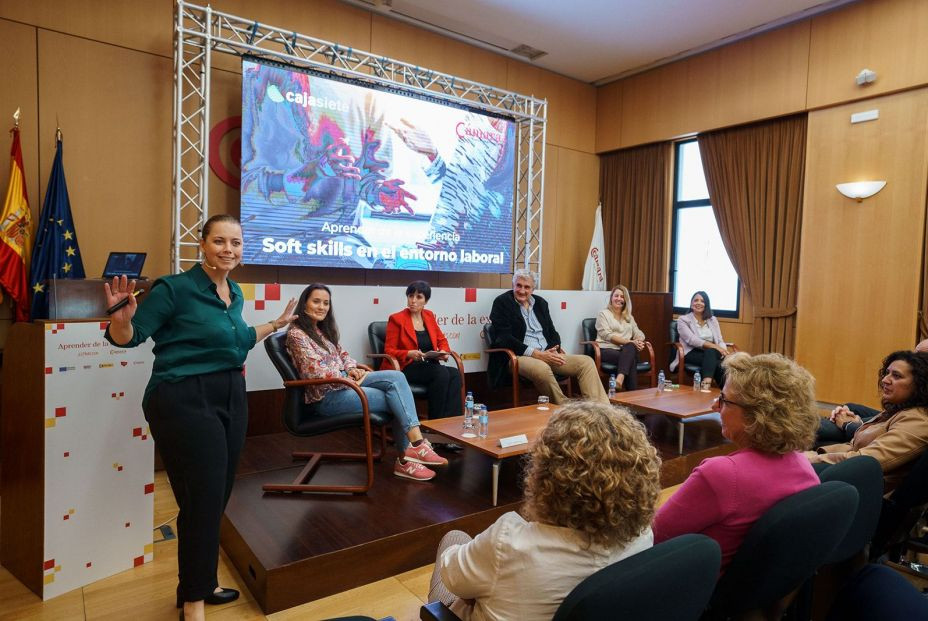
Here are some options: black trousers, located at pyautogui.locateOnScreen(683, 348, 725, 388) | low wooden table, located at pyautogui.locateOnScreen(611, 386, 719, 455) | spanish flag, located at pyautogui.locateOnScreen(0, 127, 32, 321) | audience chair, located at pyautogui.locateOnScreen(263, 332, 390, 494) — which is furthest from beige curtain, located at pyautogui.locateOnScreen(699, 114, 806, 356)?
spanish flag, located at pyautogui.locateOnScreen(0, 127, 32, 321)

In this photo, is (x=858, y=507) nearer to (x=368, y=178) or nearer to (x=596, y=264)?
(x=368, y=178)

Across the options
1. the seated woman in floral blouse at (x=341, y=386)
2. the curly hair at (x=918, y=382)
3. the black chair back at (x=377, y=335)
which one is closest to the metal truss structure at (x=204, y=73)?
the black chair back at (x=377, y=335)

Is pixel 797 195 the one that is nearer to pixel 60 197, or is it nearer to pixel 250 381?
pixel 250 381

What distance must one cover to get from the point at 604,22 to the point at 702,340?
10.7 feet

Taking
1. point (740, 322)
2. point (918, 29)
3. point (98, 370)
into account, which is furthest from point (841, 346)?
point (98, 370)

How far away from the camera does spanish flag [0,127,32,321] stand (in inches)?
138

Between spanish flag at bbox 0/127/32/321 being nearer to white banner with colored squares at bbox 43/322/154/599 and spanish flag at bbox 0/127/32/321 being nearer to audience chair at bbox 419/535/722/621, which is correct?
white banner with colored squares at bbox 43/322/154/599

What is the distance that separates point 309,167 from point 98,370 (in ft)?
9.15

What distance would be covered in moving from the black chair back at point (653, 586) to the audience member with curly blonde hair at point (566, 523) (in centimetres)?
9

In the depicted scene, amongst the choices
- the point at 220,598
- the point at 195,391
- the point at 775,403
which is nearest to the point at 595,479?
the point at 775,403

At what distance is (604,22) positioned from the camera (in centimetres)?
552

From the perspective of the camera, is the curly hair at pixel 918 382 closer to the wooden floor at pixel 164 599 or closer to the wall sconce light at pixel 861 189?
the wooden floor at pixel 164 599

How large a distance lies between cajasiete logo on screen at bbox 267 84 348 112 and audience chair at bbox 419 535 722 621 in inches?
169

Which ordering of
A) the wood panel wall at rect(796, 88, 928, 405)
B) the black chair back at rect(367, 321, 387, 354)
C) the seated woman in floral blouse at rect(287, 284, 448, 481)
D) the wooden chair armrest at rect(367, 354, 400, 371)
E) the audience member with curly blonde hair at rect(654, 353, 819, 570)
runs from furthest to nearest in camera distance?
the wood panel wall at rect(796, 88, 928, 405)
the black chair back at rect(367, 321, 387, 354)
the wooden chair armrest at rect(367, 354, 400, 371)
the seated woman in floral blouse at rect(287, 284, 448, 481)
the audience member with curly blonde hair at rect(654, 353, 819, 570)
